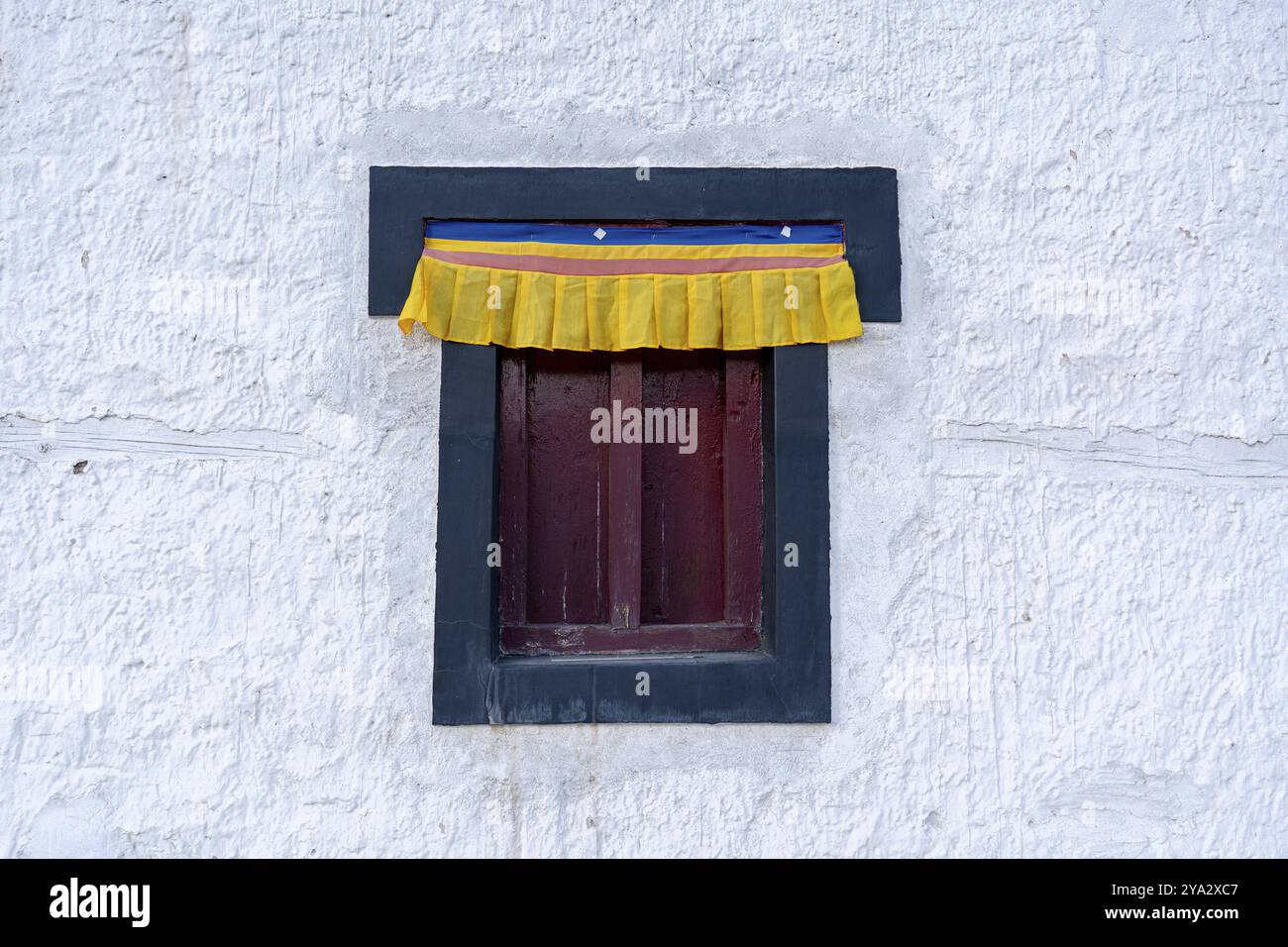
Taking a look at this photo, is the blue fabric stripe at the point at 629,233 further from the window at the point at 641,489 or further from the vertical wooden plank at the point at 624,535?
the vertical wooden plank at the point at 624,535

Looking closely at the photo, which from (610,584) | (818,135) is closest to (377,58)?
(818,135)

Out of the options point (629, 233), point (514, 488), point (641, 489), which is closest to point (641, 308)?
point (629, 233)

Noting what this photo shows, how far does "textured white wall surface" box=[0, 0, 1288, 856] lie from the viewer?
2.38 m

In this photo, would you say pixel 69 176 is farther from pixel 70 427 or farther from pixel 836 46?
pixel 836 46

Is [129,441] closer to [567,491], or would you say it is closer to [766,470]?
[567,491]

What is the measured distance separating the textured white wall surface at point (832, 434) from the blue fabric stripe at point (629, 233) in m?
0.19

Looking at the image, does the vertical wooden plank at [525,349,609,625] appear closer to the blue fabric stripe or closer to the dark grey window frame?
the dark grey window frame

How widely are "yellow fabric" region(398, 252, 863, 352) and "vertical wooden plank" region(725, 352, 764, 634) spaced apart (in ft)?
0.44

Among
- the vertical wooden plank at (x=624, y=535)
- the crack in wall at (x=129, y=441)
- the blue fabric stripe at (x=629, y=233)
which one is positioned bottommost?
the vertical wooden plank at (x=624, y=535)

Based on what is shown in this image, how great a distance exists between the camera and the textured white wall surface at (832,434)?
2.38 m

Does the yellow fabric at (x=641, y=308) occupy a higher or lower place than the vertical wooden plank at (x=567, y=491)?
higher

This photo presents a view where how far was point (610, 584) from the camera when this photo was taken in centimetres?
249

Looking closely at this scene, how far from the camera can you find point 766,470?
8.29 ft

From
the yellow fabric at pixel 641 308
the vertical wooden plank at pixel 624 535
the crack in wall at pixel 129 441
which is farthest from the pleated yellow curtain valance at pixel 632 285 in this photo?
the crack in wall at pixel 129 441
